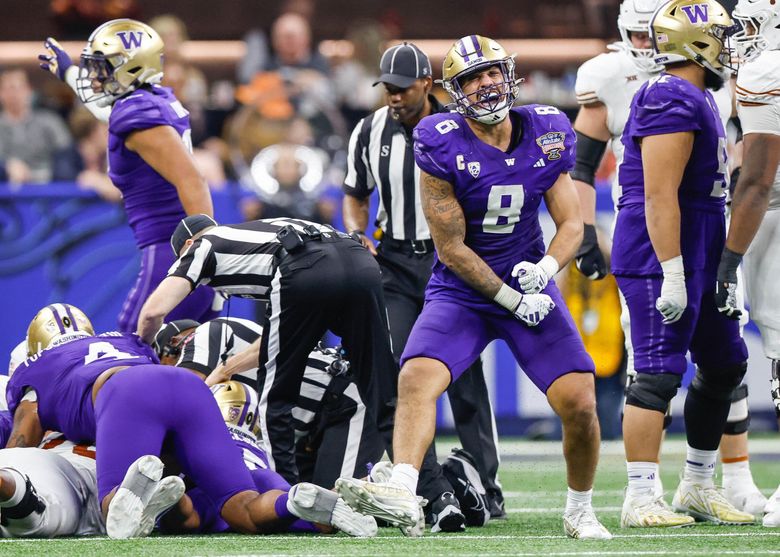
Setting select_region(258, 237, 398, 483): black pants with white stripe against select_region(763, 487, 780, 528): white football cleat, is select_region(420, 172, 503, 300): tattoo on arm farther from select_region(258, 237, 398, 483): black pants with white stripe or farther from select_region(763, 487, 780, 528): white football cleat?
select_region(763, 487, 780, 528): white football cleat

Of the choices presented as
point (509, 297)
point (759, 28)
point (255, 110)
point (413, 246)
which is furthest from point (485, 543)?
point (255, 110)

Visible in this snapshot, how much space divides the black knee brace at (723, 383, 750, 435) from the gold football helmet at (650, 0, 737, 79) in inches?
57.8

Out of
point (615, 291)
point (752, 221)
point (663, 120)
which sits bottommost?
point (615, 291)

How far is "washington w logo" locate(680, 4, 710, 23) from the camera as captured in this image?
17.5ft

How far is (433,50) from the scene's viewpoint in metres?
13.3

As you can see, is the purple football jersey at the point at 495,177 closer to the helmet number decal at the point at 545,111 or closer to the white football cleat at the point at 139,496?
the helmet number decal at the point at 545,111

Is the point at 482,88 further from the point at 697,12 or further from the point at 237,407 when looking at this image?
the point at 237,407

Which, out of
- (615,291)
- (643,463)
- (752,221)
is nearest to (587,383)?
(643,463)

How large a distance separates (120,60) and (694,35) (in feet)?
8.48

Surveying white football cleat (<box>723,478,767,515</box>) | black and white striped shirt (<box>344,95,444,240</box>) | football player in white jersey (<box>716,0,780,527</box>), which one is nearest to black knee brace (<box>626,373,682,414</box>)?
football player in white jersey (<box>716,0,780,527</box>)

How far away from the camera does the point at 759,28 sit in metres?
5.51

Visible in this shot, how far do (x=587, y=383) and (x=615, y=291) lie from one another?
178 inches

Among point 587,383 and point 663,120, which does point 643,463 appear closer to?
point 587,383

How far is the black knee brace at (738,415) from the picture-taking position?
6.14 m
